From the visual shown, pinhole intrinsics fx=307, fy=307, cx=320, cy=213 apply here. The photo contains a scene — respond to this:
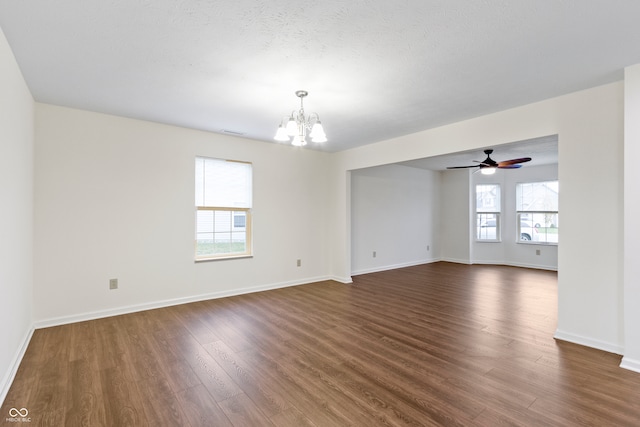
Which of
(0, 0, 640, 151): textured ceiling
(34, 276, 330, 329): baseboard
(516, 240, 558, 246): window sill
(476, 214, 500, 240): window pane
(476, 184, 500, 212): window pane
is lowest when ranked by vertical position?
(34, 276, 330, 329): baseboard

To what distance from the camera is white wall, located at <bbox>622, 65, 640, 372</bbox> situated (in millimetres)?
2598

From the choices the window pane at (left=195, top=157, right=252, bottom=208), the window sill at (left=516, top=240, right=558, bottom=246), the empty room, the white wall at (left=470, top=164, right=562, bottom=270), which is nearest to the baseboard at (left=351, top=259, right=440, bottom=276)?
the empty room

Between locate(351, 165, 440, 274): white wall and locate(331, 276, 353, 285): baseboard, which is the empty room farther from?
locate(351, 165, 440, 274): white wall

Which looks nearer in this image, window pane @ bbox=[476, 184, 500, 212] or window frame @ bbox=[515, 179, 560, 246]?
window frame @ bbox=[515, 179, 560, 246]

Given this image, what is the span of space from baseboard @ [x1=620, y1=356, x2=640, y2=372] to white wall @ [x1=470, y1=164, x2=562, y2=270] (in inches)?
209

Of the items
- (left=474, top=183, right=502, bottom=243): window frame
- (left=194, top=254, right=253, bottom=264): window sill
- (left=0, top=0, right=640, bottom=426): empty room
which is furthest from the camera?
(left=474, top=183, right=502, bottom=243): window frame

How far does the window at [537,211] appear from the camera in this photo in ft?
23.9

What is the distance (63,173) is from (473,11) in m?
4.41

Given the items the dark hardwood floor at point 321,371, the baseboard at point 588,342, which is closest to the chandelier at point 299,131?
the dark hardwood floor at point 321,371

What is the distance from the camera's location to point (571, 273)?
124 inches

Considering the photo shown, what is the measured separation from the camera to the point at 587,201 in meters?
3.05

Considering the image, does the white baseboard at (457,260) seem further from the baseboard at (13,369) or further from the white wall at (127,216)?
the baseboard at (13,369)

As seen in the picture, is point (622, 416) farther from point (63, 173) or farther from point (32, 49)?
point (63, 173)

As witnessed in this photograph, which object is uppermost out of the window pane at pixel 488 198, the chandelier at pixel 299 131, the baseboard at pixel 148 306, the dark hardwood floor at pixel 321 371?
the chandelier at pixel 299 131
